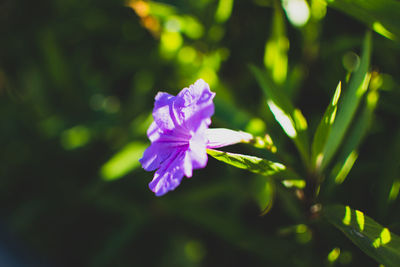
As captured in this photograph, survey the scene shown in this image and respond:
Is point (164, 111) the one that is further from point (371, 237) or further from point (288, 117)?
point (371, 237)

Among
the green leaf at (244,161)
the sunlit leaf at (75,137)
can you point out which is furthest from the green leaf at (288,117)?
the sunlit leaf at (75,137)

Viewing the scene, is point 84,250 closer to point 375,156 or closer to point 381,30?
point 375,156

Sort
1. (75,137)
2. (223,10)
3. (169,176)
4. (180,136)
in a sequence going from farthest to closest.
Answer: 1. (75,137)
2. (223,10)
3. (180,136)
4. (169,176)

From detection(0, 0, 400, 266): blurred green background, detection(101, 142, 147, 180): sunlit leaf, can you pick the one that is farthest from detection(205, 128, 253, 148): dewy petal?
detection(101, 142, 147, 180): sunlit leaf

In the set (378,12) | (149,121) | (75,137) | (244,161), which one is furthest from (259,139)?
(75,137)

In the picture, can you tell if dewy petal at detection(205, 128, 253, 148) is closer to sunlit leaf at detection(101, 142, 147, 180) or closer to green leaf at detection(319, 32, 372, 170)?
green leaf at detection(319, 32, 372, 170)

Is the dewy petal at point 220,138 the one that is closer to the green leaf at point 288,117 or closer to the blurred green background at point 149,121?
the green leaf at point 288,117

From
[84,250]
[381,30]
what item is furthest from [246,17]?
[84,250]
